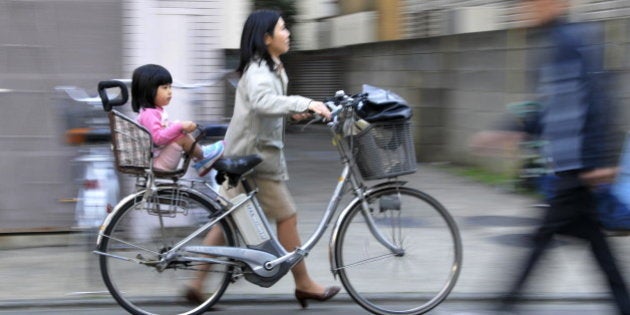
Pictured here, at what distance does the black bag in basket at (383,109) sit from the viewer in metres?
4.43

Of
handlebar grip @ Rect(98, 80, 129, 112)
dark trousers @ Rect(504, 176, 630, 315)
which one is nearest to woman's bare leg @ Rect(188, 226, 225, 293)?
handlebar grip @ Rect(98, 80, 129, 112)

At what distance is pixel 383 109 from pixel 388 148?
0.70 feet

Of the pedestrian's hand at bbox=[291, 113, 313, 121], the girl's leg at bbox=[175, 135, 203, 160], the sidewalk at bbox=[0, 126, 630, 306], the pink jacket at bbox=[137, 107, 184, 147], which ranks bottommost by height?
the sidewalk at bbox=[0, 126, 630, 306]

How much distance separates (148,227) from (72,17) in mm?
2392

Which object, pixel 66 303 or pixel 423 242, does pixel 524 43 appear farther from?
pixel 66 303

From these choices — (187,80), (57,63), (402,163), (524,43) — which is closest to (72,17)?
(57,63)

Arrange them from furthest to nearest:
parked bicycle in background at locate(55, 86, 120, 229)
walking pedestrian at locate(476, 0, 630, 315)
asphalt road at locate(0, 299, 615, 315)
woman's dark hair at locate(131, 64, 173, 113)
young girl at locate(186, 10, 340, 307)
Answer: parked bicycle in background at locate(55, 86, 120, 229)
asphalt road at locate(0, 299, 615, 315)
woman's dark hair at locate(131, 64, 173, 113)
young girl at locate(186, 10, 340, 307)
walking pedestrian at locate(476, 0, 630, 315)

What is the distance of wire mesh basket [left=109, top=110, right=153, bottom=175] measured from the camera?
4.55m

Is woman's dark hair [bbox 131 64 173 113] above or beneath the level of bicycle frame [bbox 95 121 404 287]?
above

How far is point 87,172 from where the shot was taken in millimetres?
6035

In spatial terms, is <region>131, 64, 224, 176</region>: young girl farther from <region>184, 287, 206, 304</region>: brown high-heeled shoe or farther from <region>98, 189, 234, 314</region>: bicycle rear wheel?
<region>184, 287, 206, 304</region>: brown high-heeled shoe

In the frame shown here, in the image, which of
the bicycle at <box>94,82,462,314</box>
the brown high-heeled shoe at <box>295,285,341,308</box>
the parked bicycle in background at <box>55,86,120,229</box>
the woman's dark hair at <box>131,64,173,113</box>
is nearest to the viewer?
the bicycle at <box>94,82,462,314</box>

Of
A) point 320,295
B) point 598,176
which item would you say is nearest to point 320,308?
point 320,295

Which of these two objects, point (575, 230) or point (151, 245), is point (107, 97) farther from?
point (575, 230)
